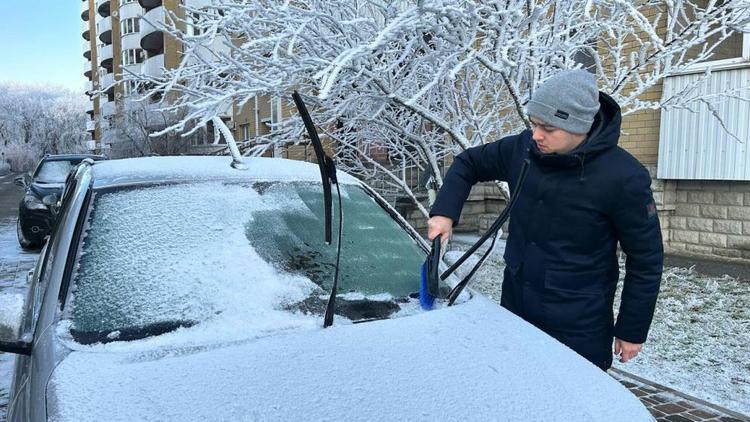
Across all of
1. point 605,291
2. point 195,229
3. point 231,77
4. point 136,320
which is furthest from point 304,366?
point 231,77

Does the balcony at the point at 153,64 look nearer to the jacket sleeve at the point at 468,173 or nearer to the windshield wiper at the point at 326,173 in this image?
the jacket sleeve at the point at 468,173

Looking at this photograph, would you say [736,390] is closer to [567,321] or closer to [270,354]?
[567,321]

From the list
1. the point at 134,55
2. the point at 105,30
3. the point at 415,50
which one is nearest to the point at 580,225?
the point at 415,50

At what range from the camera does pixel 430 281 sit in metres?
2.25

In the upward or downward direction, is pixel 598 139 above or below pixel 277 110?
below

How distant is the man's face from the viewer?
7.16ft

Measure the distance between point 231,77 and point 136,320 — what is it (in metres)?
3.55

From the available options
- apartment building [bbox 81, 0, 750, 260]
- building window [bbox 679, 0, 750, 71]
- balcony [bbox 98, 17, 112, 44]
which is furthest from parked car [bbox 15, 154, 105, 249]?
balcony [bbox 98, 17, 112, 44]

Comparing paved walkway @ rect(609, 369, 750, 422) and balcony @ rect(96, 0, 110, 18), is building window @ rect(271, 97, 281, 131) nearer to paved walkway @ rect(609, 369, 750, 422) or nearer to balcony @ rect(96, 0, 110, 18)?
paved walkway @ rect(609, 369, 750, 422)

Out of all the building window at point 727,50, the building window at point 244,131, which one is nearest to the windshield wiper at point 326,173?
the building window at point 727,50

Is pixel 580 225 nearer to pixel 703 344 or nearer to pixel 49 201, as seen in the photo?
pixel 703 344

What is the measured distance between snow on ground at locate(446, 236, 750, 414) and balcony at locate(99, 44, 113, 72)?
56957 millimetres

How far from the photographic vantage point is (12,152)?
6831cm

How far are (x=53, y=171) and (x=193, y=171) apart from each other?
9.22m
